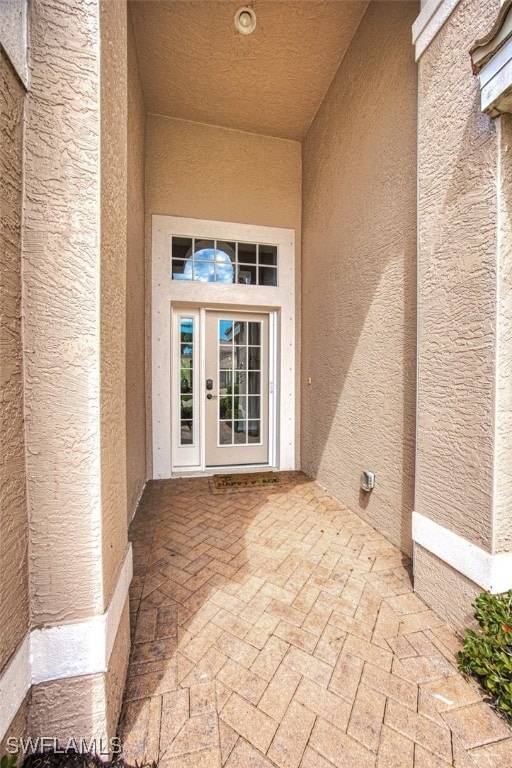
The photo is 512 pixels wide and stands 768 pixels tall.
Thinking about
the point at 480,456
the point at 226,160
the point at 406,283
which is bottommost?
the point at 480,456

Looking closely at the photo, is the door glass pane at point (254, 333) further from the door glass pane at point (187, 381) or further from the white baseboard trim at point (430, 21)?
the white baseboard trim at point (430, 21)

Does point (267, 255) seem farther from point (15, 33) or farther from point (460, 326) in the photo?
point (15, 33)

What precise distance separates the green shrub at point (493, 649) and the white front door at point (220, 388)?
9.46 feet

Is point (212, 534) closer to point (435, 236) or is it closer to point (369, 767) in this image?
point (369, 767)

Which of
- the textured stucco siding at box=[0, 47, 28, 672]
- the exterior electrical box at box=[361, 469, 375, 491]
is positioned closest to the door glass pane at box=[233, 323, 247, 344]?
the exterior electrical box at box=[361, 469, 375, 491]

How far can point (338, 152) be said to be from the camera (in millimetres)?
3045

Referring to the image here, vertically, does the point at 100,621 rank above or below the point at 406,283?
below

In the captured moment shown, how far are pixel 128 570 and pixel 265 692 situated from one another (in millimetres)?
749

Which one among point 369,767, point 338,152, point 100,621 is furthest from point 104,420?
point 338,152

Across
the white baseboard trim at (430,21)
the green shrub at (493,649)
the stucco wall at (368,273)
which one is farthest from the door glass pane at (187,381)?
the green shrub at (493,649)

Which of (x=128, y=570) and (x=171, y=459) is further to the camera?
(x=171, y=459)

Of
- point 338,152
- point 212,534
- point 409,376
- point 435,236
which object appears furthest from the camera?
point 338,152

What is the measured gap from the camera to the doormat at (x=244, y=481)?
10.9ft

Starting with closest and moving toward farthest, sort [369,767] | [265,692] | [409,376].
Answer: [369,767], [265,692], [409,376]
